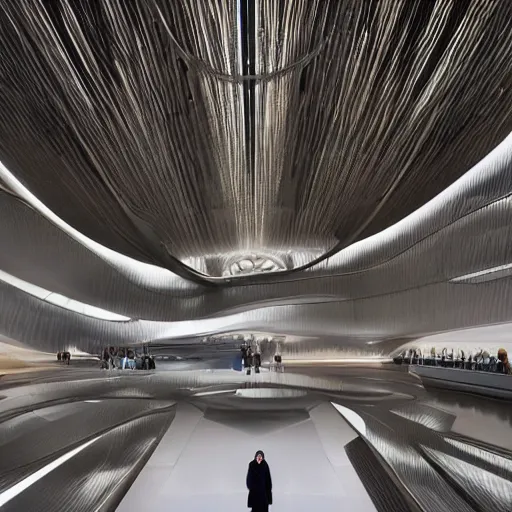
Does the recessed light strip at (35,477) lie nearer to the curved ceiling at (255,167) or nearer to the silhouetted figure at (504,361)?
the curved ceiling at (255,167)

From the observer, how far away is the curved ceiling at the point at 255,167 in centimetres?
194

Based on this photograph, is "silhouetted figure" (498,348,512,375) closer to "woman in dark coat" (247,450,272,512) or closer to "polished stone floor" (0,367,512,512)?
"polished stone floor" (0,367,512,512)

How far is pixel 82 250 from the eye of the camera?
352 centimetres

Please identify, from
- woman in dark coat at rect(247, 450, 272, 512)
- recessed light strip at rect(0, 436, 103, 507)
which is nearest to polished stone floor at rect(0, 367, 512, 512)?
recessed light strip at rect(0, 436, 103, 507)

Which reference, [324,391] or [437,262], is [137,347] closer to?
[324,391]

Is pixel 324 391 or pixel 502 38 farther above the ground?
pixel 502 38

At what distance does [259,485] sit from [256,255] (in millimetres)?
1786

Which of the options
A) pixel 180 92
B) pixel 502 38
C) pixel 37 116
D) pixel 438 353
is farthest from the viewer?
pixel 438 353

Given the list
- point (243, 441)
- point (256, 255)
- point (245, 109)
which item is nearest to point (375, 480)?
point (243, 441)

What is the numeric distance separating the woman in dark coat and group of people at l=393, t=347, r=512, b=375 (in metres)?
1.36

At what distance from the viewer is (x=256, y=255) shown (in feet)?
12.5

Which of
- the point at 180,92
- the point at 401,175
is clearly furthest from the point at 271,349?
the point at 180,92

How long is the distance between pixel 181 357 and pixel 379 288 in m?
1.68

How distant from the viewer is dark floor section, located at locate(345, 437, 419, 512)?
2516 mm
